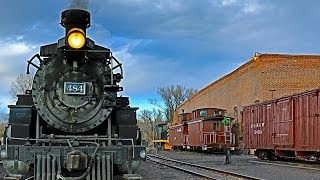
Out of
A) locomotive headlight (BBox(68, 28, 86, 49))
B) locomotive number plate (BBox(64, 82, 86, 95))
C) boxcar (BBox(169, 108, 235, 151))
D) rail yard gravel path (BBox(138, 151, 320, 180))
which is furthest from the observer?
boxcar (BBox(169, 108, 235, 151))

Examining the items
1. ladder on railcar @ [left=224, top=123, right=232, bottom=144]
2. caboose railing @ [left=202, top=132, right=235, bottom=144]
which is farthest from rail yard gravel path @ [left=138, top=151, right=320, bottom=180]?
ladder on railcar @ [left=224, top=123, right=232, bottom=144]

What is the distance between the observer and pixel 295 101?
19984mm

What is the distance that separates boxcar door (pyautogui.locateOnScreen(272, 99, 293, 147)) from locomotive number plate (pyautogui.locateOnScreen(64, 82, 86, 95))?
14.1 meters

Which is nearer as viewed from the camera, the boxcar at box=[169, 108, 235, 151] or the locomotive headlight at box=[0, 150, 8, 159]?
the locomotive headlight at box=[0, 150, 8, 159]

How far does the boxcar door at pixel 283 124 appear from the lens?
20359 millimetres

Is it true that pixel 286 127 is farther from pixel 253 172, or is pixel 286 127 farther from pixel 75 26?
pixel 75 26

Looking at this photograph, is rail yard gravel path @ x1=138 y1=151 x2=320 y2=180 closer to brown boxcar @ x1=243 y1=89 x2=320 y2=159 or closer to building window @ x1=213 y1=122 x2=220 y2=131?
brown boxcar @ x1=243 y1=89 x2=320 y2=159

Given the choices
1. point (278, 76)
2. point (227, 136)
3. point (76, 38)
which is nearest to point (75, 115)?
point (76, 38)

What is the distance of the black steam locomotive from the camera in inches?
275

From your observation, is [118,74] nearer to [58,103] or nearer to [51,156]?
[58,103]

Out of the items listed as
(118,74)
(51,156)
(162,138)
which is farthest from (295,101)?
(162,138)

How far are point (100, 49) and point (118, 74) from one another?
0.57 meters

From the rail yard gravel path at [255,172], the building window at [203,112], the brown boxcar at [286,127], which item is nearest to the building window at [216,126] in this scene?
the building window at [203,112]

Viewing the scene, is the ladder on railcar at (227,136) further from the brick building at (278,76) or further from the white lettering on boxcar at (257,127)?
the white lettering on boxcar at (257,127)
